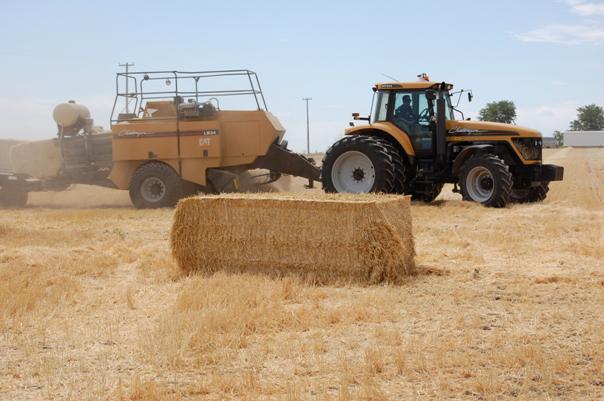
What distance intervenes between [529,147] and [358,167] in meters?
3.48

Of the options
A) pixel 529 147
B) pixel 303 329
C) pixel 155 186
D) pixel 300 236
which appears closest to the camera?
pixel 303 329

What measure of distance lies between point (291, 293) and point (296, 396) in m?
3.01

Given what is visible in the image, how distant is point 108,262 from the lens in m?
10.2

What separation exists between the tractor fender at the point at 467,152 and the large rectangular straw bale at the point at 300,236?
762 cm

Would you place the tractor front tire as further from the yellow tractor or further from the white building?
the white building

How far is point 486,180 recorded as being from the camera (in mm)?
16547

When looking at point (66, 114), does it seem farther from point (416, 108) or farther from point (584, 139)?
point (584, 139)

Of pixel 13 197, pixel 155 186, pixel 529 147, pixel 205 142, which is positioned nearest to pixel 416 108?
pixel 529 147

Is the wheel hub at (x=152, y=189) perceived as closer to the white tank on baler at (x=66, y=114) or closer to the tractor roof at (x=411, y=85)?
the white tank on baler at (x=66, y=114)

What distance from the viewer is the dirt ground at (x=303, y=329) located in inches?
205

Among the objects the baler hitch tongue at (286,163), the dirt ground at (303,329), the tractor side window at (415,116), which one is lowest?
the dirt ground at (303,329)

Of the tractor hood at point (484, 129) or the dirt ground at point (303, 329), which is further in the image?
the tractor hood at point (484, 129)

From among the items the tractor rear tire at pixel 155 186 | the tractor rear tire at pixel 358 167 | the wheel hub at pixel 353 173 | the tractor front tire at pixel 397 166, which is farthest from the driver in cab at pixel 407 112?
the tractor rear tire at pixel 155 186

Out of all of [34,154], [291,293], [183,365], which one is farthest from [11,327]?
[34,154]
